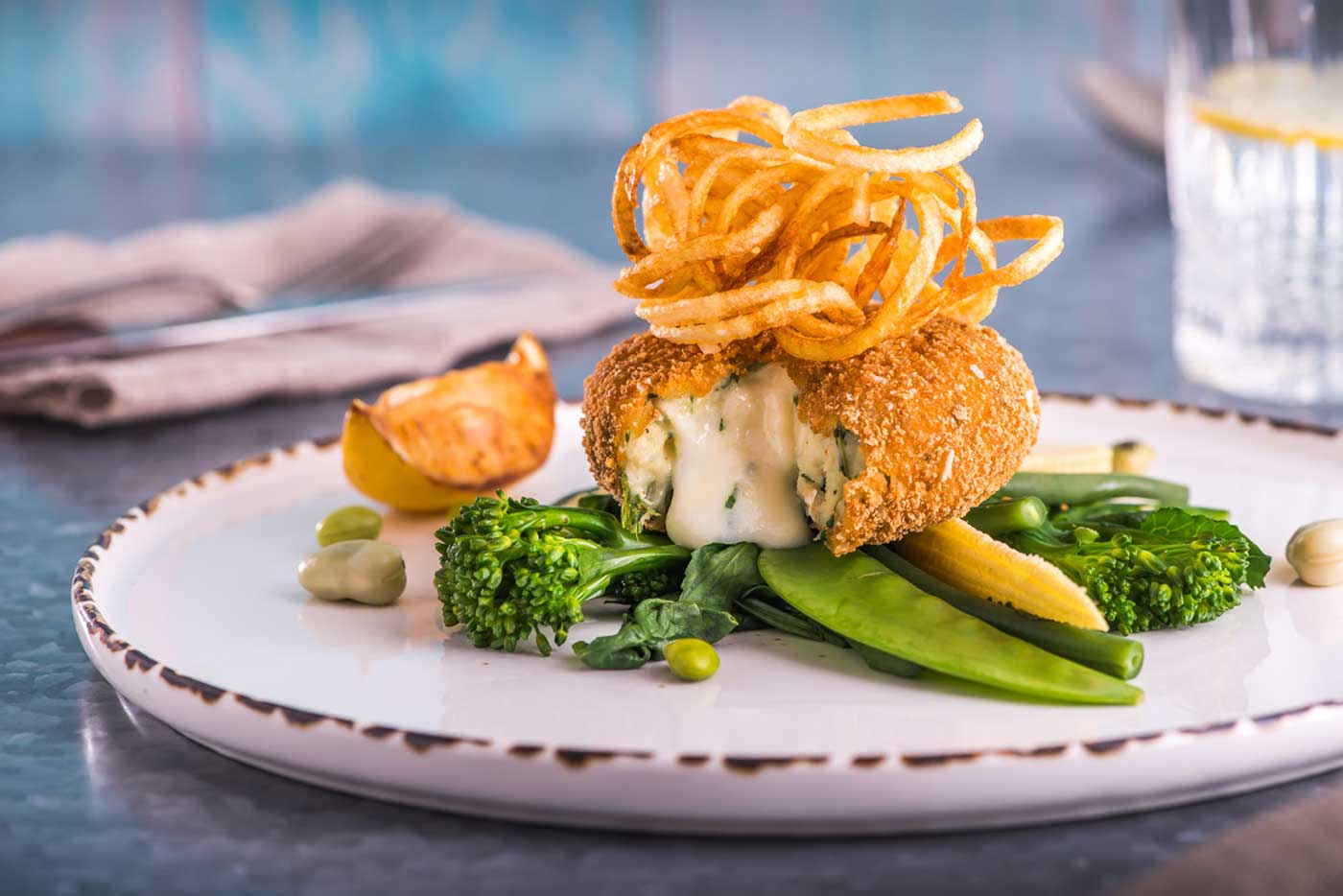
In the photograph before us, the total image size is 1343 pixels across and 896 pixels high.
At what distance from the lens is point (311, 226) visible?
19.8 ft

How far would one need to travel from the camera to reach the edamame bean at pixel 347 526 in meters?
3.06

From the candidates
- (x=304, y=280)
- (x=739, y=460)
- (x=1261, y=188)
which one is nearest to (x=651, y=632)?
(x=739, y=460)

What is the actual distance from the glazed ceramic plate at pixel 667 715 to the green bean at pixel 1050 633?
0.05 metres

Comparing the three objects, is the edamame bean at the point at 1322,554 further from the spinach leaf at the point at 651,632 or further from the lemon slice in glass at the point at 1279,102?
the lemon slice in glass at the point at 1279,102

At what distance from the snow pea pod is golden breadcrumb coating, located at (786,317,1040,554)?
7cm

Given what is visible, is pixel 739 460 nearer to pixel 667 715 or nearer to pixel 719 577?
pixel 719 577

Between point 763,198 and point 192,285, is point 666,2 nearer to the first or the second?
point 192,285

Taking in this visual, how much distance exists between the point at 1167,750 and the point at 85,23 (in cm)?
903

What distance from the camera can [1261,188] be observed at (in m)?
4.48

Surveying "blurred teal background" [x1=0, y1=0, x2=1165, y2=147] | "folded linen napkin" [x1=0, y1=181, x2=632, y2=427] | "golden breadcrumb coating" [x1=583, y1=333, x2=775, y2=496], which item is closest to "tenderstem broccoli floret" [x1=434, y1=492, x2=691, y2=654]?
"golden breadcrumb coating" [x1=583, y1=333, x2=775, y2=496]

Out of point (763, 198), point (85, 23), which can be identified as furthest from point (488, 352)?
point (85, 23)

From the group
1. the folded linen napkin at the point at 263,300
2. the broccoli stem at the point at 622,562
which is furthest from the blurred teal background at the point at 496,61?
the broccoli stem at the point at 622,562

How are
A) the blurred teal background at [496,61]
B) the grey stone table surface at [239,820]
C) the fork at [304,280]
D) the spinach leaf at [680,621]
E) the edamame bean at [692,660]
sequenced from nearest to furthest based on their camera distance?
the grey stone table surface at [239,820] → the edamame bean at [692,660] → the spinach leaf at [680,621] → the fork at [304,280] → the blurred teal background at [496,61]

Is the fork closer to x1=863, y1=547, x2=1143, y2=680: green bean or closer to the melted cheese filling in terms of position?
the melted cheese filling
